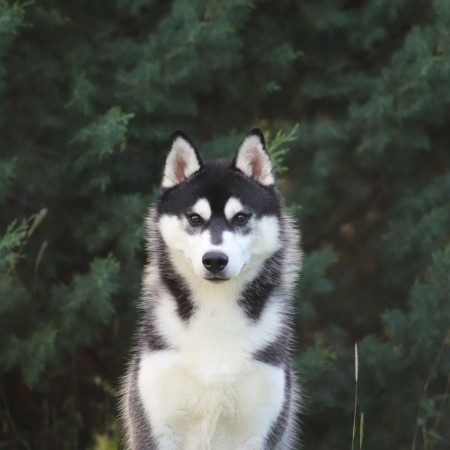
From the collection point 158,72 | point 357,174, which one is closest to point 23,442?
point 158,72

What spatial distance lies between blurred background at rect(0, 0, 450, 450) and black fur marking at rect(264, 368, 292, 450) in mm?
1541

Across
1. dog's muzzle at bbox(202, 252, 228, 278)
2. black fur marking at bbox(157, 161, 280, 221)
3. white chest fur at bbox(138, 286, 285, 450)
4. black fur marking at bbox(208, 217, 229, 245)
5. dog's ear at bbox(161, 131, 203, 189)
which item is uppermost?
dog's ear at bbox(161, 131, 203, 189)

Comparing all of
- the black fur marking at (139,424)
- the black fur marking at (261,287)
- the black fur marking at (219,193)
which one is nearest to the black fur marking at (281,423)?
the black fur marking at (261,287)

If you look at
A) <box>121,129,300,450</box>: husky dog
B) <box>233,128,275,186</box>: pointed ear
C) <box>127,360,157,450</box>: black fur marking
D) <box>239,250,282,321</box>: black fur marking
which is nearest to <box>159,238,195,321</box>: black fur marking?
<box>121,129,300,450</box>: husky dog

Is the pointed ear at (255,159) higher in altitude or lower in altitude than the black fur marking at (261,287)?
higher

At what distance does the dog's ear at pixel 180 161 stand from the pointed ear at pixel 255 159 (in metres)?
0.20

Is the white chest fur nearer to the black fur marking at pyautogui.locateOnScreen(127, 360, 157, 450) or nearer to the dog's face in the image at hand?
the black fur marking at pyautogui.locateOnScreen(127, 360, 157, 450)

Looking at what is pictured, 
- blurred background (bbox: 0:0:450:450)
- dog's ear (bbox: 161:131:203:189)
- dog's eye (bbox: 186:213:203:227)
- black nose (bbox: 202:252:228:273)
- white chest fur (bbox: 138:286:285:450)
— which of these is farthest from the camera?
blurred background (bbox: 0:0:450:450)

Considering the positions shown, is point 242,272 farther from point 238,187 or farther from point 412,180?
point 412,180

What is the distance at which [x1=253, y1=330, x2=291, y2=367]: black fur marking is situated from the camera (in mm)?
4762

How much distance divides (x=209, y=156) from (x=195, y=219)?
2.06 m

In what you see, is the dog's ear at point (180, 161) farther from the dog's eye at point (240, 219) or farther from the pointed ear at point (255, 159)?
the dog's eye at point (240, 219)

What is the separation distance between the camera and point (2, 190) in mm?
6262

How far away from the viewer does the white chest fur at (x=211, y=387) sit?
4680mm
